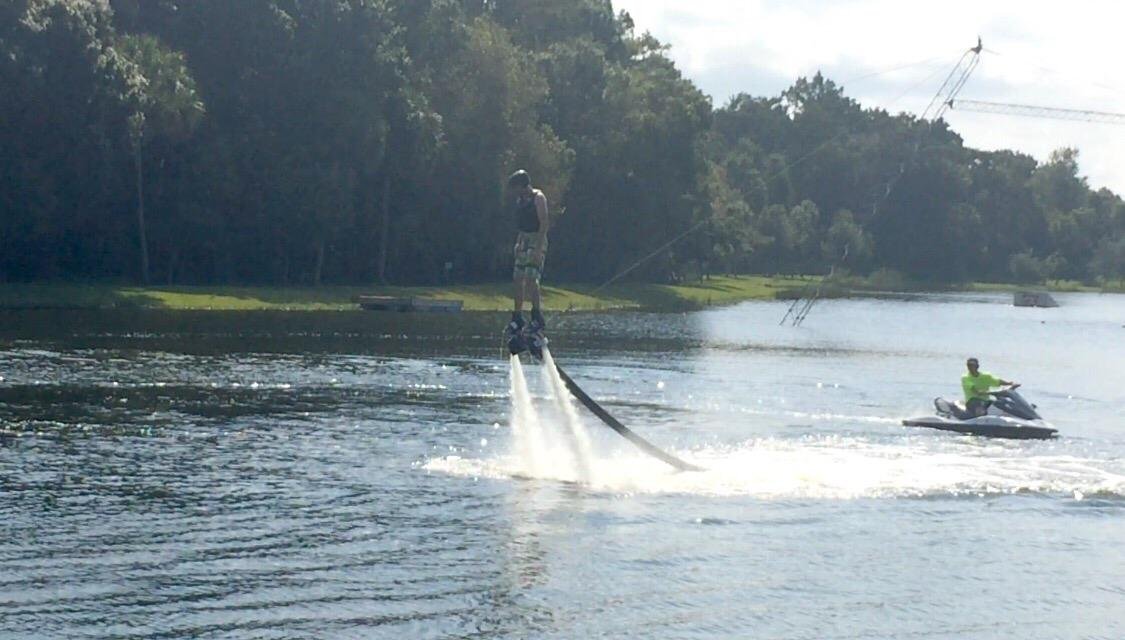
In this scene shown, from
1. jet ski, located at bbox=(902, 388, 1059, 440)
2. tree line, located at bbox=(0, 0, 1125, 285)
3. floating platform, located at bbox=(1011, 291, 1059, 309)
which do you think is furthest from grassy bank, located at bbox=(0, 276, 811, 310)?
jet ski, located at bbox=(902, 388, 1059, 440)

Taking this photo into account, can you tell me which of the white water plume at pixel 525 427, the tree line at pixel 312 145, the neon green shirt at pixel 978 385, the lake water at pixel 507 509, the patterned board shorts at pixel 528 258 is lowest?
the lake water at pixel 507 509

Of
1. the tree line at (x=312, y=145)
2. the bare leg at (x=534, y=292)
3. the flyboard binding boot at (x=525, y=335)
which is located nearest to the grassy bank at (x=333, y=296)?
the tree line at (x=312, y=145)

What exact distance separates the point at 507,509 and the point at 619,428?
10.5ft

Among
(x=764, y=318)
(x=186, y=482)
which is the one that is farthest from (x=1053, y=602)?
(x=764, y=318)

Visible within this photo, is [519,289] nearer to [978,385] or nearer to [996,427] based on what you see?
[996,427]

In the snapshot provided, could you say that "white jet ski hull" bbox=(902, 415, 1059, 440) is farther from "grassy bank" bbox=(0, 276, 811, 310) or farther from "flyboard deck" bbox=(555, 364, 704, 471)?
"grassy bank" bbox=(0, 276, 811, 310)

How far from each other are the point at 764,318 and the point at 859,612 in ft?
283

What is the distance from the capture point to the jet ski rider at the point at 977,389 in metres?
45.1

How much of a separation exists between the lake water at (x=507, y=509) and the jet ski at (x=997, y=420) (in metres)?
0.94

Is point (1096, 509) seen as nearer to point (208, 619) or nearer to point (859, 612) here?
point (859, 612)

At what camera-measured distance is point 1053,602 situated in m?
23.4

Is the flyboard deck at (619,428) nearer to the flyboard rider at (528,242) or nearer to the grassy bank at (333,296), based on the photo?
the flyboard rider at (528,242)

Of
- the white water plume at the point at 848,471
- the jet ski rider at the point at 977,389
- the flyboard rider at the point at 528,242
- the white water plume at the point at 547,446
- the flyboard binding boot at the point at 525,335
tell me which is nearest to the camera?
the flyboard rider at the point at 528,242

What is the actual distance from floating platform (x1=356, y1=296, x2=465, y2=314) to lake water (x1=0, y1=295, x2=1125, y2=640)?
101 feet
